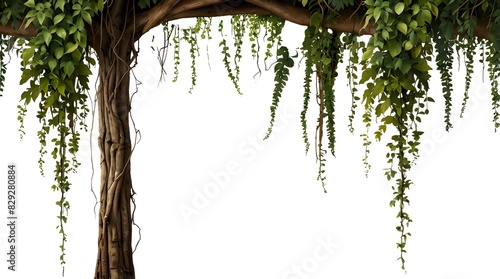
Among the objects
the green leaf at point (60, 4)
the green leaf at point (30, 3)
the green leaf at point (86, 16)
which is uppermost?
the green leaf at point (30, 3)

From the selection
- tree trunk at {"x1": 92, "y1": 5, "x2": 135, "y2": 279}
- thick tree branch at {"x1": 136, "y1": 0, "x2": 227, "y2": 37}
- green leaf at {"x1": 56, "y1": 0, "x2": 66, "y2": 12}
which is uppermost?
thick tree branch at {"x1": 136, "y1": 0, "x2": 227, "y2": 37}

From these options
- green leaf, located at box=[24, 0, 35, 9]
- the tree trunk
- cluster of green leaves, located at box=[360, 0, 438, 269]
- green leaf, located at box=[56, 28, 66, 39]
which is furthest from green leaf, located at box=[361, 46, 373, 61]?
green leaf, located at box=[24, 0, 35, 9]

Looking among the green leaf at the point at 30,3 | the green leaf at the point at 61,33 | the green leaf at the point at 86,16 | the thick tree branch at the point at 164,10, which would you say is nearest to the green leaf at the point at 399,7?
the thick tree branch at the point at 164,10

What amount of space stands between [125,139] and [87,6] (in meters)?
0.71

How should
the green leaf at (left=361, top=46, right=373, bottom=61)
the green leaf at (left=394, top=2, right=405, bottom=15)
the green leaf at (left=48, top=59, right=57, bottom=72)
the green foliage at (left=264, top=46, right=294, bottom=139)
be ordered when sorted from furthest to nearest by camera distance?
the green foliage at (left=264, top=46, right=294, bottom=139) < the green leaf at (left=48, top=59, right=57, bottom=72) < the green leaf at (left=361, top=46, right=373, bottom=61) < the green leaf at (left=394, top=2, right=405, bottom=15)

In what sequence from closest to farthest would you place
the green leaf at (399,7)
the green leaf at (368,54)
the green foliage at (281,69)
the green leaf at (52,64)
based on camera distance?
the green leaf at (399,7)
the green leaf at (368,54)
the green leaf at (52,64)
the green foliage at (281,69)

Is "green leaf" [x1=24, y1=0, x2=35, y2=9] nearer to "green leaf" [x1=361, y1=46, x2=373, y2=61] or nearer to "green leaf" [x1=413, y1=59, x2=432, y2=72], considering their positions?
"green leaf" [x1=361, y1=46, x2=373, y2=61]

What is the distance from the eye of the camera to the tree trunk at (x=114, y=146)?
11.0 ft

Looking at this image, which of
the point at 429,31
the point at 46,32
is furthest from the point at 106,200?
the point at 429,31

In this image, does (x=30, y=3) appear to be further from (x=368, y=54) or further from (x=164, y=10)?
(x=368, y=54)

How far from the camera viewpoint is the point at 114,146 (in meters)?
3.36

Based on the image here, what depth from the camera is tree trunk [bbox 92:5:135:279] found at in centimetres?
336

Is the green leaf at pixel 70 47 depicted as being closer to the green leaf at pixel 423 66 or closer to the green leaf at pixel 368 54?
the green leaf at pixel 368 54

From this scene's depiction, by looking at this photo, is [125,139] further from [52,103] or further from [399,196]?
[399,196]
